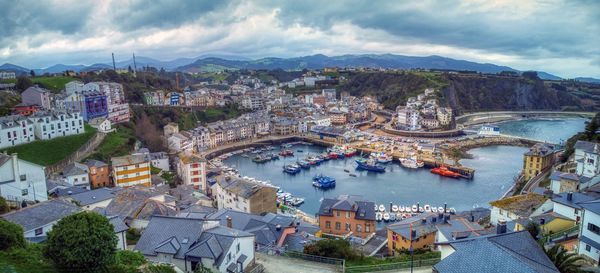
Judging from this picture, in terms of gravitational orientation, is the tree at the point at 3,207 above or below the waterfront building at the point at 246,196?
above

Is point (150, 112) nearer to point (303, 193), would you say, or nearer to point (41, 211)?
point (303, 193)

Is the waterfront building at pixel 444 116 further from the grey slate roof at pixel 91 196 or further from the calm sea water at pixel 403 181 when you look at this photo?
the grey slate roof at pixel 91 196

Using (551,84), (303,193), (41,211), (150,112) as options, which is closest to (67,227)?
(41,211)

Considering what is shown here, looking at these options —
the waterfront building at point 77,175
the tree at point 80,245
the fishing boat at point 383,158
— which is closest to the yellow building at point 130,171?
the waterfront building at point 77,175

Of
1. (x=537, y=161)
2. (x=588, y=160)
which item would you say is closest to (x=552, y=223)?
(x=588, y=160)

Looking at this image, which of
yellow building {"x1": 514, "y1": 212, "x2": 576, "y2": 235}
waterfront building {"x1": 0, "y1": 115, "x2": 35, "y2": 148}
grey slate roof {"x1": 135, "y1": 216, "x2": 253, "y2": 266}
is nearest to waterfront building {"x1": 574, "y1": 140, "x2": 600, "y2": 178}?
yellow building {"x1": 514, "y1": 212, "x2": 576, "y2": 235}
